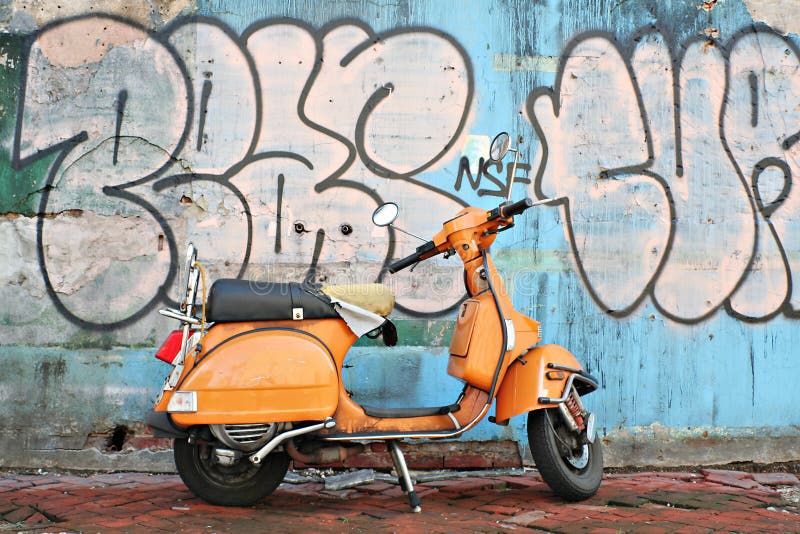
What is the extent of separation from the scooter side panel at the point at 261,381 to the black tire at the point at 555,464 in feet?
3.37

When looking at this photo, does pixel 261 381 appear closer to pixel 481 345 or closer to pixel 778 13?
pixel 481 345

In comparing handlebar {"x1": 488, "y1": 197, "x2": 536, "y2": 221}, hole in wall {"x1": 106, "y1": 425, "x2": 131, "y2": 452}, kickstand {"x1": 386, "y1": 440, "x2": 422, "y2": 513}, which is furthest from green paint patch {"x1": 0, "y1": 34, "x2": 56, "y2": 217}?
handlebar {"x1": 488, "y1": 197, "x2": 536, "y2": 221}

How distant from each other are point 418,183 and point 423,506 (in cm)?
198

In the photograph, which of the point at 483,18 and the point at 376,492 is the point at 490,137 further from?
the point at 376,492

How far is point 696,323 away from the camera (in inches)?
197

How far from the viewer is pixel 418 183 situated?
491 centimetres

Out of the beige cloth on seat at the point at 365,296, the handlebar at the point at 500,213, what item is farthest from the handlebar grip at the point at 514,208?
the beige cloth on seat at the point at 365,296

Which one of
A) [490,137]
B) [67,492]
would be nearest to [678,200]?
[490,137]

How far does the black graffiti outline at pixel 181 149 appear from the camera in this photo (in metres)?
4.76

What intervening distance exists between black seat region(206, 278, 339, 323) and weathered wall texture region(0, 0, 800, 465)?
1077 mm

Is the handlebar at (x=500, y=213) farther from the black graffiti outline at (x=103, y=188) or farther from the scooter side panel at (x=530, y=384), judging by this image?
the black graffiti outline at (x=103, y=188)

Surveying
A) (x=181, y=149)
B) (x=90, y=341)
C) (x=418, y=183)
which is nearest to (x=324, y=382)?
(x=418, y=183)

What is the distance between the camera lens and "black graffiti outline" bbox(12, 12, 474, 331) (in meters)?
4.76

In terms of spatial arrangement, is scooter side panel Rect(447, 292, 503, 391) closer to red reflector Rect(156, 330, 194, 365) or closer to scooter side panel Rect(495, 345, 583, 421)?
scooter side panel Rect(495, 345, 583, 421)
